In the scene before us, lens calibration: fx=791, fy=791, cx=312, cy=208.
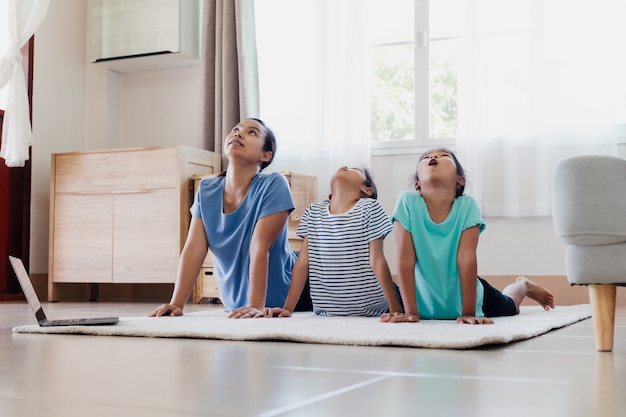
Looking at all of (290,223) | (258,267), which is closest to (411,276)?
(258,267)

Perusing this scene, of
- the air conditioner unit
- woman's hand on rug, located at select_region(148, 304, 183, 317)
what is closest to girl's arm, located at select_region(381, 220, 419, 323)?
woman's hand on rug, located at select_region(148, 304, 183, 317)

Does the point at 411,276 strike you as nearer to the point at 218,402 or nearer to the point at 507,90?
the point at 218,402

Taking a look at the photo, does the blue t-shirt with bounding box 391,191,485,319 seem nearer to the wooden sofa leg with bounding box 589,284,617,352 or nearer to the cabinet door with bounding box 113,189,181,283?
the wooden sofa leg with bounding box 589,284,617,352

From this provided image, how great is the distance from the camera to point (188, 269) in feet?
8.62

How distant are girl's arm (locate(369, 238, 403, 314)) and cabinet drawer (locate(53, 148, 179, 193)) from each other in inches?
74.8

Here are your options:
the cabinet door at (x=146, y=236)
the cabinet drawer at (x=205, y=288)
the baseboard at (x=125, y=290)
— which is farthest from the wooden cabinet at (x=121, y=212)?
the baseboard at (x=125, y=290)

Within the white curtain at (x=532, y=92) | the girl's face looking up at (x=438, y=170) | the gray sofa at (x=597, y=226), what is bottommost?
the gray sofa at (x=597, y=226)

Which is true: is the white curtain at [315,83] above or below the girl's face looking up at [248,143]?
above

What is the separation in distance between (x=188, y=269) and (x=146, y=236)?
163 centimetres

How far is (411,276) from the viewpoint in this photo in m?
2.30

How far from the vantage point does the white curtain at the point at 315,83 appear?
4.26 m

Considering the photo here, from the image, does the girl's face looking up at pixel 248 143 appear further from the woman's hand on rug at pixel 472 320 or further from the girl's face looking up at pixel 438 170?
the woman's hand on rug at pixel 472 320

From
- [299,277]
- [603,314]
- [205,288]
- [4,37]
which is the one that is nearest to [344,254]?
[299,277]

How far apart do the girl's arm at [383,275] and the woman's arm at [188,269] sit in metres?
0.59
